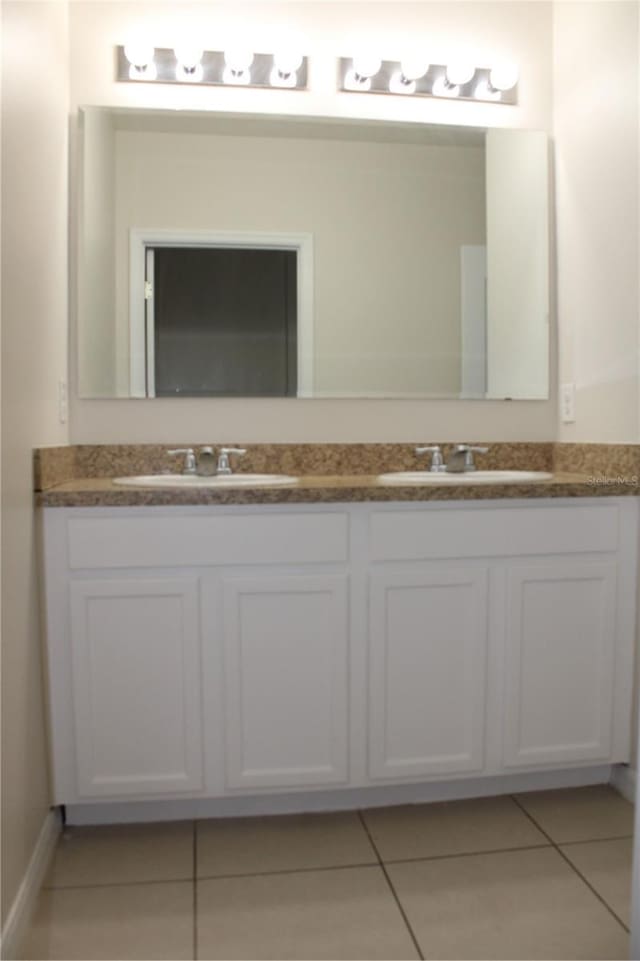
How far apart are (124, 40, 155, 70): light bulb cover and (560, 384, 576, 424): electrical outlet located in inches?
61.4

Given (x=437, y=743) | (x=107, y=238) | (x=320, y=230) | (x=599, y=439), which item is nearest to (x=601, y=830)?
(x=437, y=743)

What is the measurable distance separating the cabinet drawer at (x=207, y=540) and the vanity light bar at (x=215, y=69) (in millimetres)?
1331

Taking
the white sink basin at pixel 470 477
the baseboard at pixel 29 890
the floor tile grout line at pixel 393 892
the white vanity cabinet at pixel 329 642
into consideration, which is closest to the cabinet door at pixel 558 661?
the white vanity cabinet at pixel 329 642

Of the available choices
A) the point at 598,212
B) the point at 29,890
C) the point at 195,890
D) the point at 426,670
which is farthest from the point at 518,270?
the point at 29,890

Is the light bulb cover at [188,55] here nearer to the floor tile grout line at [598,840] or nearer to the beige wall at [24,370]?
the beige wall at [24,370]

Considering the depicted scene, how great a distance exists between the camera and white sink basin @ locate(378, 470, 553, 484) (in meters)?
1.71

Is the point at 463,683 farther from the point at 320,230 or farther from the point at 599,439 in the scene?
the point at 320,230

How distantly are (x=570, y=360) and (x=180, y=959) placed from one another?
1.81 m

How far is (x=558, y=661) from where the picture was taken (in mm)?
1747

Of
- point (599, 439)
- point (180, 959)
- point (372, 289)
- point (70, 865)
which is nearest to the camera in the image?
point (180, 959)

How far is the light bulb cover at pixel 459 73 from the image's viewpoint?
2.13 m

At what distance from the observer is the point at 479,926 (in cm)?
135

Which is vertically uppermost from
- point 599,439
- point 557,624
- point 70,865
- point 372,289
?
point 372,289

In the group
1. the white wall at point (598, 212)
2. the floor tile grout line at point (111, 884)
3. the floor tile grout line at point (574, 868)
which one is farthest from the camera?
the white wall at point (598, 212)
